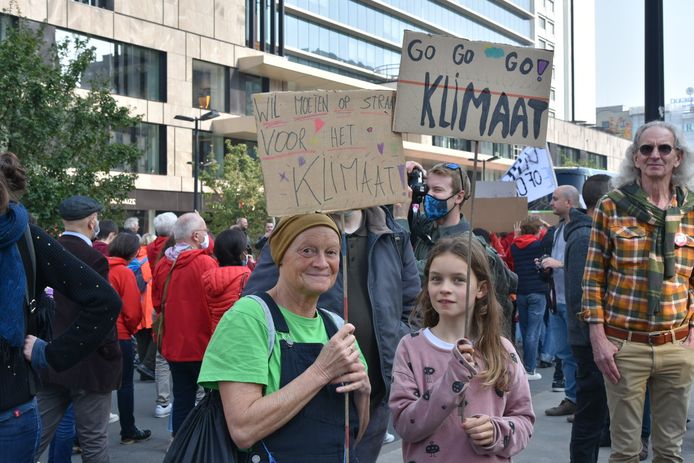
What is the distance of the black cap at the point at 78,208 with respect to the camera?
17.6 ft

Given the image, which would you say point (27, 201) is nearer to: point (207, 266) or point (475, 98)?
point (207, 266)

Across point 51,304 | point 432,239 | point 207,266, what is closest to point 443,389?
point 51,304

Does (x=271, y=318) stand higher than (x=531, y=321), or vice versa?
(x=271, y=318)

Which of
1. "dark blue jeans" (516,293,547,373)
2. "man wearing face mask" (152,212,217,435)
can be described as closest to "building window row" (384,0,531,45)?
"dark blue jeans" (516,293,547,373)

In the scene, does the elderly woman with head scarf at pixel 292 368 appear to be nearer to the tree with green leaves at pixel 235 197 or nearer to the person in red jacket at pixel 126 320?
the person in red jacket at pixel 126 320

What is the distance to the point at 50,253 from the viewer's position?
127 inches

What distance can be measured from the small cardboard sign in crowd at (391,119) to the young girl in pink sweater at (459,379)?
456 mm

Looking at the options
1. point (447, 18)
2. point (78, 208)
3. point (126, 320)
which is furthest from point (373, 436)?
point (447, 18)

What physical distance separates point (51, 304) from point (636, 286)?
286 cm

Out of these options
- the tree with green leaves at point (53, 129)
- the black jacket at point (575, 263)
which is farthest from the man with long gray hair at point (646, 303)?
the tree with green leaves at point (53, 129)

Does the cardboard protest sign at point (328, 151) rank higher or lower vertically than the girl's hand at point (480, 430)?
higher

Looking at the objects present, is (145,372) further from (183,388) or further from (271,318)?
(271,318)

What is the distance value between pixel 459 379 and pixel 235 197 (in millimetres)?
32266

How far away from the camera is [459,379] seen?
2.96 metres
